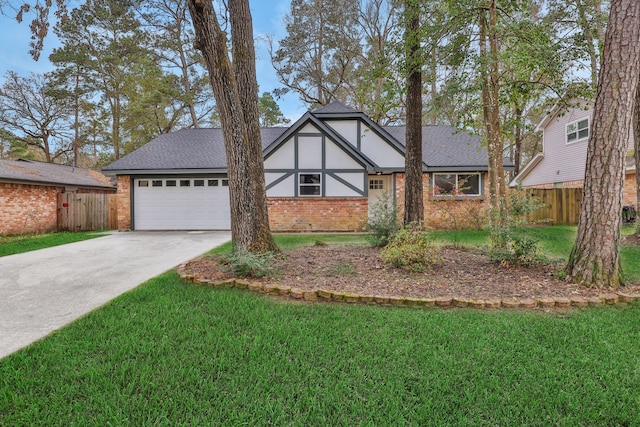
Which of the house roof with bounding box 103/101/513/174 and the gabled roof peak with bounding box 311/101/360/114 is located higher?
Result: the gabled roof peak with bounding box 311/101/360/114

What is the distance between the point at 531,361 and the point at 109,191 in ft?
69.0

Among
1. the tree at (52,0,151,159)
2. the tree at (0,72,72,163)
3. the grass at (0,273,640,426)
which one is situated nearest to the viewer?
the grass at (0,273,640,426)

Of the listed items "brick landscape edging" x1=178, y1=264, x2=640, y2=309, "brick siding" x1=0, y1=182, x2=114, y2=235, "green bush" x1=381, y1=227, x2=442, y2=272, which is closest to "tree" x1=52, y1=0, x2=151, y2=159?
"brick siding" x1=0, y1=182, x2=114, y2=235

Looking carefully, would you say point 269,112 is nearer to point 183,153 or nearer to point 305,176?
point 183,153

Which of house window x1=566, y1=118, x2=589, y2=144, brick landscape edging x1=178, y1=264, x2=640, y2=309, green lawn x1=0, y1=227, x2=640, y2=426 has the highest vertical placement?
house window x1=566, y1=118, x2=589, y2=144

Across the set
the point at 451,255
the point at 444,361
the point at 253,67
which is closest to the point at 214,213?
the point at 253,67

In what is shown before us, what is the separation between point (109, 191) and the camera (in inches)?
707

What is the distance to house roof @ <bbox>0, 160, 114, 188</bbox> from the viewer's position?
1123cm

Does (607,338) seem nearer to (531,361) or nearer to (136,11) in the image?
(531,361)

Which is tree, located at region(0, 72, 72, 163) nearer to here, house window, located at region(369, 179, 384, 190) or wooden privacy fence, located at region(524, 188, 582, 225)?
house window, located at region(369, 179, 384, 190)

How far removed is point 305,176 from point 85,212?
380 inches

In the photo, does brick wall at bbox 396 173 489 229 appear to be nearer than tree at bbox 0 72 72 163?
Yes

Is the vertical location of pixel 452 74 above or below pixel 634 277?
above

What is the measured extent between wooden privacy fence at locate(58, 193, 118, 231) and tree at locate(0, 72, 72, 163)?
10312 millimetres
